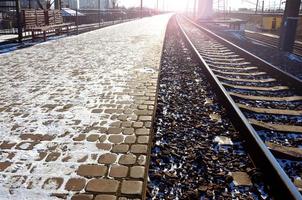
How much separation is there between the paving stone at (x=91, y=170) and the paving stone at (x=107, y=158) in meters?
0.12

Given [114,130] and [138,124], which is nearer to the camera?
[114,130]

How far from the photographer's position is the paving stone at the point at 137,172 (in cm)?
312

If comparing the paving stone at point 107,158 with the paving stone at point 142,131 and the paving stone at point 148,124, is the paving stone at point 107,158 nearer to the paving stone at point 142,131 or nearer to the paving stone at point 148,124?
the paving stone at point 142,131

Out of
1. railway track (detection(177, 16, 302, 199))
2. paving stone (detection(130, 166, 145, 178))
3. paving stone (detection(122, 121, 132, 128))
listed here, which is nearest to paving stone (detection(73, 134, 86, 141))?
paving stone (detection(122, 121, 132, 128))

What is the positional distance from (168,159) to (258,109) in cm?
242

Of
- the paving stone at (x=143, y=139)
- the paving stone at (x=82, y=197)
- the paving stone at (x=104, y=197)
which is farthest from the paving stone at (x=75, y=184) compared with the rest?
the paving stone at (x=143, y=139)

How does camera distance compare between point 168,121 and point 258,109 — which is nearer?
point 168,121

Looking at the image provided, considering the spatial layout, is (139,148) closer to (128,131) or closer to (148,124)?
(128,131)

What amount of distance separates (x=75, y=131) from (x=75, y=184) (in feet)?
4.32

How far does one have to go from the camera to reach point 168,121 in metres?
4.81

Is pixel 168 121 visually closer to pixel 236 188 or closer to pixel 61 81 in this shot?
pixel 236 188

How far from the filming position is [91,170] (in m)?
3.20

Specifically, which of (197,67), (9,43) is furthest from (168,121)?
(9,43)

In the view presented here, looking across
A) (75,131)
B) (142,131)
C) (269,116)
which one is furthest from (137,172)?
(269,116)
